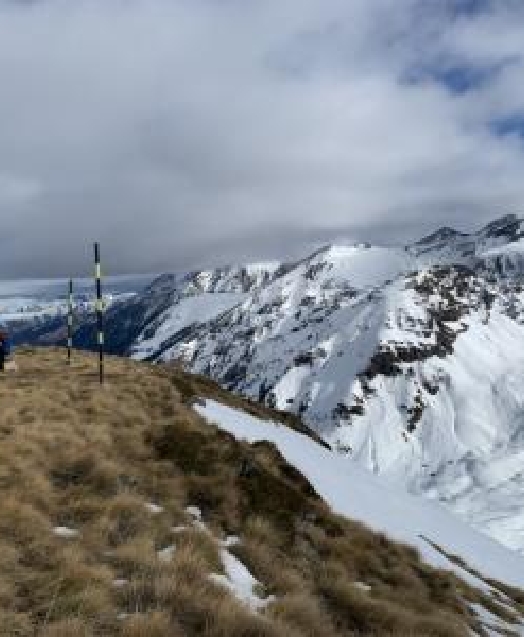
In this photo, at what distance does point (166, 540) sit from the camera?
1577 centimetres

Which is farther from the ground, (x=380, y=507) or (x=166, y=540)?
(x=166, y=540)

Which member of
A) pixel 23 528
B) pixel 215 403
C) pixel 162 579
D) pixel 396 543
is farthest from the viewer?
pixel 215 403

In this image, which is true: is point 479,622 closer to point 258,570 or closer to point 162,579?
point 258,570

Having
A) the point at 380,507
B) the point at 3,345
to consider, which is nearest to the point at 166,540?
the point at 380,507

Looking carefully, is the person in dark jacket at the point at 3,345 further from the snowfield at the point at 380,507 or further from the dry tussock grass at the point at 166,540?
the snowfield at the point at 380,507

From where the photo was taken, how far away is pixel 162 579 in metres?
13.2

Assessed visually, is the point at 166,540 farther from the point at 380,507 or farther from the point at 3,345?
the point at 3,345

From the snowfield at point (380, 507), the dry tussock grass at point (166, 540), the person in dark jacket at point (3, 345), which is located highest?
the person in dark jacket at point (3, 345)

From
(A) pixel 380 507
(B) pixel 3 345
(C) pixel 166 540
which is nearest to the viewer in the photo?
(C) pixel 166 540

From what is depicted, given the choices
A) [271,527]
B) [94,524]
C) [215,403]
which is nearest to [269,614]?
[94,524]

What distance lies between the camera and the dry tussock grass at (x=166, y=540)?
12297 mm

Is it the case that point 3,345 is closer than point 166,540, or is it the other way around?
point 166,540

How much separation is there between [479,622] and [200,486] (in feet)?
23.1

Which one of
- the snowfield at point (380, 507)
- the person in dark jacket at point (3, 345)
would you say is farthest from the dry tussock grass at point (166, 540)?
the person in dark jacket at point (3, 345)
